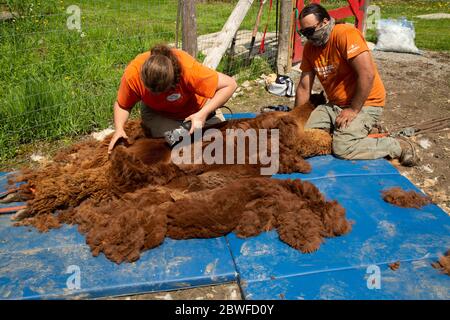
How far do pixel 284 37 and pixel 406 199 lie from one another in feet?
13.4

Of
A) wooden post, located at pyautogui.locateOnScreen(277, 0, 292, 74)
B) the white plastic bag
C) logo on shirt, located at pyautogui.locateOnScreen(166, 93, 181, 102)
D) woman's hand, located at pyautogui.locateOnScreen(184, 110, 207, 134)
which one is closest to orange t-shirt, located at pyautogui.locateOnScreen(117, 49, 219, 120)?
logo on shirt, located at pyautogui.locateOnScreen(166, 93, 181, 102)

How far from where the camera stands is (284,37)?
645cm

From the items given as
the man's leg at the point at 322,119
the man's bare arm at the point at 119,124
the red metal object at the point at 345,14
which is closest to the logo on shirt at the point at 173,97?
the man's bare arm at the point at 119,124

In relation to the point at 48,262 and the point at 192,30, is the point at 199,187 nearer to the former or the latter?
the point at 48,262

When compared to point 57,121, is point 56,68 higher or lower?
higher

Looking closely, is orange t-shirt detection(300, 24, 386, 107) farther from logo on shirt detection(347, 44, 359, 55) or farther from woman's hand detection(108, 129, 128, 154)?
woman's hand detection(108, 129, 128, 154)

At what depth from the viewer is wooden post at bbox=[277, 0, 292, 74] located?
20.5 ft

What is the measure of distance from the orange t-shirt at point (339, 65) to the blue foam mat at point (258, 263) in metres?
1.38

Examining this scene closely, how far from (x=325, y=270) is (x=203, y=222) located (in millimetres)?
847

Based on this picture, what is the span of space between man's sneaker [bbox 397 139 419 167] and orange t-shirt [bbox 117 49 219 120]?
197cm

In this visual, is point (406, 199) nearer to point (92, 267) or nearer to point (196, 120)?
point (196, 120)

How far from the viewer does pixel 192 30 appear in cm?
461
